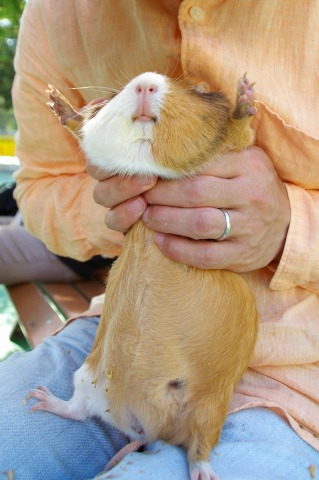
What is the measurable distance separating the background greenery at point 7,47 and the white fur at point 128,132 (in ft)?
19.0

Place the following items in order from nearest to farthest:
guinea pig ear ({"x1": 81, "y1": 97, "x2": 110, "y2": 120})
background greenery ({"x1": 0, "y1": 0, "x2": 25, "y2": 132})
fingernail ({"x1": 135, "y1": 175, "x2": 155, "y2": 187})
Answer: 1. fingernail ({"x1": 135, "y1": 175, "x2": 155, "y2": 187})
2. guinea pig ear ({"x1": 81, "y1": 97, "x2": 110, "y2": 120})
3. background greenery ({"x1": 0, "y1": 0, "x2": 25, "y2": 132})

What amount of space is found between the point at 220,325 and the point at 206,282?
0.11 meters

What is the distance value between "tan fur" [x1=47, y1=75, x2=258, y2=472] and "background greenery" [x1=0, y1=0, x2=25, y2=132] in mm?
5885

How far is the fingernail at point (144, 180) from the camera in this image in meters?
1.27

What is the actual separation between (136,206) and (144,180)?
7cm

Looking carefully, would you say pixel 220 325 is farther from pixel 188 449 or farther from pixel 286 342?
pixel 188 449

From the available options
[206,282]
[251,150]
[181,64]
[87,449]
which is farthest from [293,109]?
[87,449]

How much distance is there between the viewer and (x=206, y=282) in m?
1.28

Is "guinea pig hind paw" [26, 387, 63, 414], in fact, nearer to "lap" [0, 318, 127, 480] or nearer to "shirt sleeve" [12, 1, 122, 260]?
"lap" [0, 318, 127, 480]

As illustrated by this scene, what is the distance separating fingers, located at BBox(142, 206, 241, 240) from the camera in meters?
1.25

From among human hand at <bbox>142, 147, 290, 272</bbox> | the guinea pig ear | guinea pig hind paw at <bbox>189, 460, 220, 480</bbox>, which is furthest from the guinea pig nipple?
the guinea pig ear

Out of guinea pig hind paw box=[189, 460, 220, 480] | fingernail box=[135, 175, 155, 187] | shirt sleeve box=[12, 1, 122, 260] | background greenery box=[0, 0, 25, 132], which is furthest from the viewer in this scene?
background greenery box=[0, 0, 25, 132]

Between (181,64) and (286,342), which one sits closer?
(286,342)

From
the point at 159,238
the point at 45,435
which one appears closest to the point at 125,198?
the point at 159,238
